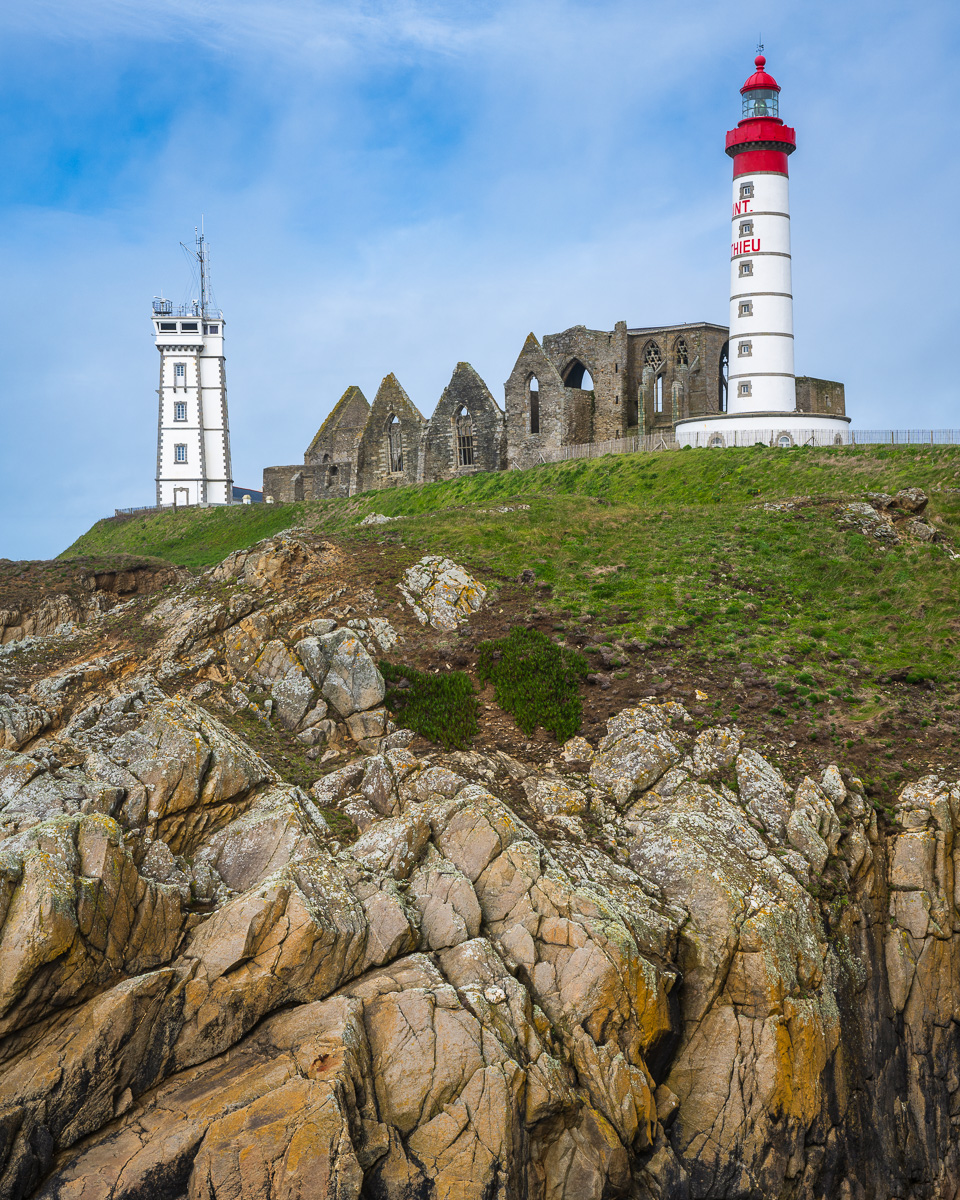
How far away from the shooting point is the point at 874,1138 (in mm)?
22031

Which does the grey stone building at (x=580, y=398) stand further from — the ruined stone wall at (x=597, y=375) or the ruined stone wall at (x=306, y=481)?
the ruined stone wall at (x=306, y=481)

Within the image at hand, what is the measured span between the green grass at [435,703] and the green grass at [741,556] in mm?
6192

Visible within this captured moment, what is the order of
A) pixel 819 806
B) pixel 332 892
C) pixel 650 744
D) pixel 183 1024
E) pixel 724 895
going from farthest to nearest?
pixel 650 744 < pixel 819 806 < pixel 724 895 < pixel 332 892 < pixel 183 1024

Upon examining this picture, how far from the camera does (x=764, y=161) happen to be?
58.7m

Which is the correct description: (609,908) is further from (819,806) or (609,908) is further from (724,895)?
(819,806)

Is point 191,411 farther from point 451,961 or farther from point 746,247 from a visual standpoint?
point 451,961

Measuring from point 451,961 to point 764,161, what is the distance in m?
53.6

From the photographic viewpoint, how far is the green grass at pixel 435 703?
90.2 feet

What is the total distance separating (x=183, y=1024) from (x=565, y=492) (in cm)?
4235

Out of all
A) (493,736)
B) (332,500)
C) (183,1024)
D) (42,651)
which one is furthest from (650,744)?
(332,500)

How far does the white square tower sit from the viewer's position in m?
81.4

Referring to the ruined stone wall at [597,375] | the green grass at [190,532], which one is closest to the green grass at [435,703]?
the green grass at [190,532]

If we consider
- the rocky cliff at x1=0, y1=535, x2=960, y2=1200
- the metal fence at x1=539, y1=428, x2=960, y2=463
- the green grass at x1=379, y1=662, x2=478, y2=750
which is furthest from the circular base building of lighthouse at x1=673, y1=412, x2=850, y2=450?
the rocky cliff at x1=0, y1=535, x2=960, y2=1200

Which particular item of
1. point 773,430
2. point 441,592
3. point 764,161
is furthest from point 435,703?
point 764,161
